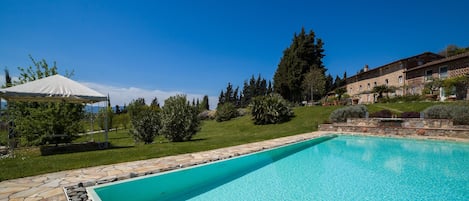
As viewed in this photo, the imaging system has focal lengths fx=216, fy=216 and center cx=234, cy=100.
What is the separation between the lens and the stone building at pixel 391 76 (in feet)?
82.8

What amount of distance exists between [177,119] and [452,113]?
13.7m

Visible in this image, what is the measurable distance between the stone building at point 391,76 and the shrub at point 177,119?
19085 mm

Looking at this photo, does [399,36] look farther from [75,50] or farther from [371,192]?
[75,50]

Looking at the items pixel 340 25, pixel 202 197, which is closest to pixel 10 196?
pixel 202 197

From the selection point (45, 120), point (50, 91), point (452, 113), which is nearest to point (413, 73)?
point (452, 113)

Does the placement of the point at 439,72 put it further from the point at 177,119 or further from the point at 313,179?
the point at 177,119

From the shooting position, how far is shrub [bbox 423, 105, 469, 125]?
1044 cm

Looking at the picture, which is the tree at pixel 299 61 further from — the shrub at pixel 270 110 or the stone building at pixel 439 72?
the shrub at pixel 270 110

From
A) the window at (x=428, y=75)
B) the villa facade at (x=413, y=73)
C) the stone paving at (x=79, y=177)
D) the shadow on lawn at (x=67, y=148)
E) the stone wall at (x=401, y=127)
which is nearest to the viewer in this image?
the stone paving at (x=79, y=177)

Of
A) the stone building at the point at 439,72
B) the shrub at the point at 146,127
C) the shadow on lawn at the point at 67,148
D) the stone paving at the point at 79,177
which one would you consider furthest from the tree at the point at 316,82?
the shadow on lawn at the point at 67,148

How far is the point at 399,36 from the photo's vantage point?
18.2 metres

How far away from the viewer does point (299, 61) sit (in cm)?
3256

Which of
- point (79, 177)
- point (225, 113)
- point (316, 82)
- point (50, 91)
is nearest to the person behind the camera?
point (79, 177)

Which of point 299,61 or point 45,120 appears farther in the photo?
point 299,61
